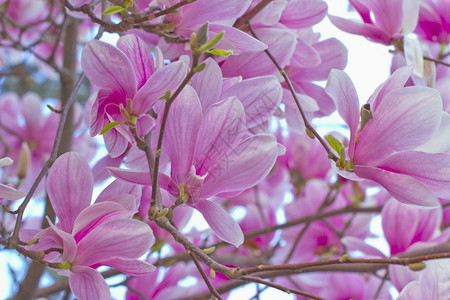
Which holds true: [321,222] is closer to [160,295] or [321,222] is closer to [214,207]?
[160,295]

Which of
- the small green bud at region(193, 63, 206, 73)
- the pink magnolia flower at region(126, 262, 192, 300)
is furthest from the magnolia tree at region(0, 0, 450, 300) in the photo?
the pink magnolia flower at region(126, 262, 192, 300)

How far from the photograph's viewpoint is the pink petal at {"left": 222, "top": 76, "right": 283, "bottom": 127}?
1.94 feet

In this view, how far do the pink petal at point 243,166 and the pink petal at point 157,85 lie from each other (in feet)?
0.28

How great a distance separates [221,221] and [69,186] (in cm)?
15

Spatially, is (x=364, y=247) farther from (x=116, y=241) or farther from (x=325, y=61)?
(x=116, y=241)

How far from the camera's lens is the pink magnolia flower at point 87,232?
1.76ft

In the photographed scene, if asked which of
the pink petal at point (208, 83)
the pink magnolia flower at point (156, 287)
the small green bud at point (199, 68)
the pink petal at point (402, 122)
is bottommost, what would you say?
the pink magnolia flower at point (156, 287)

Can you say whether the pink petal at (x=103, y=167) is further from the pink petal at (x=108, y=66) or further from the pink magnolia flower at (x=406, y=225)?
the pink magnolia flower at (x=406, y=225)

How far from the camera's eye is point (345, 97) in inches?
23.1

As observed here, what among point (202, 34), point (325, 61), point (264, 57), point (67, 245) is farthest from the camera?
point (325, 61)

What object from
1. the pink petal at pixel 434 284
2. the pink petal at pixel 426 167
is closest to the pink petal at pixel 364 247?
the pink petal at pixel 434 284

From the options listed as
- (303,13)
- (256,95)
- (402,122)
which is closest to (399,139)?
(402,122)

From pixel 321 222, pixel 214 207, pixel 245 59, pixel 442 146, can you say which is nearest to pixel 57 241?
pixel 214 207

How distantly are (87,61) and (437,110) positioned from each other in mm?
325
